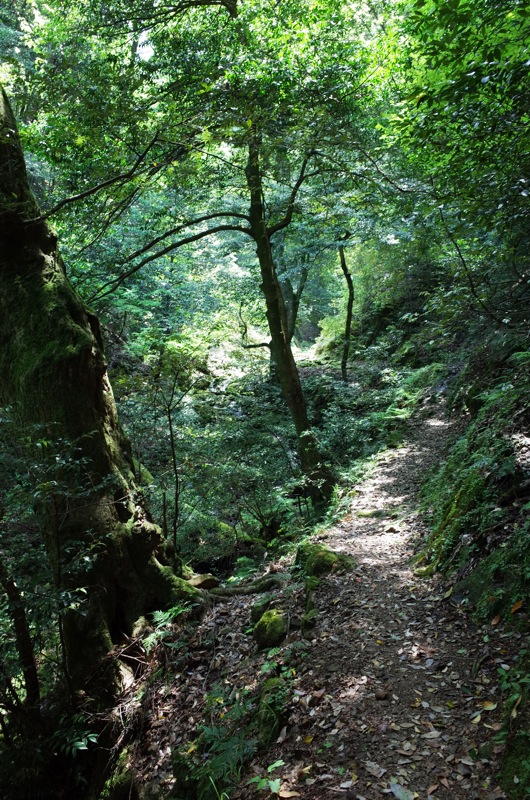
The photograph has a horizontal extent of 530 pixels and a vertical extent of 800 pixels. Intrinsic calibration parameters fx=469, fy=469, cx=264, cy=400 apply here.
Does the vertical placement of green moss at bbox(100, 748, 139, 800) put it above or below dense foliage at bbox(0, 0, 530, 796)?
below

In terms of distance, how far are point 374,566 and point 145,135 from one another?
601cm

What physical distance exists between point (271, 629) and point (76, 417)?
2909 mm

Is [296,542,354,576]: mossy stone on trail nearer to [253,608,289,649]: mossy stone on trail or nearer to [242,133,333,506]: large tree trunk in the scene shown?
[253,608,289,649]: mossy stone on trail

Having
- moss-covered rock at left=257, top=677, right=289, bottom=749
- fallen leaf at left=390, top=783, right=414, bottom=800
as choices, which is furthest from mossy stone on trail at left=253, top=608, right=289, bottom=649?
fallen leaf at left=390, top=783, right=414, bottom=800

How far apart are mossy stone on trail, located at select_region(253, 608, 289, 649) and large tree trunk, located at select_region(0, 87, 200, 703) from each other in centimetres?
119

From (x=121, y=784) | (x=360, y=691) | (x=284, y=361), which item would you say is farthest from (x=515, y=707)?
(x=284, y=361)

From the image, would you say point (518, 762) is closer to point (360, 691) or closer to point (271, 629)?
point (360, 691)

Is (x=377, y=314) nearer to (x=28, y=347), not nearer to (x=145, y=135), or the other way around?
(x=145, y=135)

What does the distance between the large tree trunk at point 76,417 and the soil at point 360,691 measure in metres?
0.75

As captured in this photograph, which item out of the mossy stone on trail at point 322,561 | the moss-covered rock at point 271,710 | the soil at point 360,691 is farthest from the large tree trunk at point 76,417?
the moss-covered rock at point 271,710

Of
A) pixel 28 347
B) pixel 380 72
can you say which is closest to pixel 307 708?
pixel 28 347

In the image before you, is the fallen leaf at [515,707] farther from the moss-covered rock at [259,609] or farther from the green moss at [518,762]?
the moss-covered rock at [259,609]

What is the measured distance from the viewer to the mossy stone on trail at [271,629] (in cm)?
454

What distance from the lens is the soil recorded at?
108 inches
